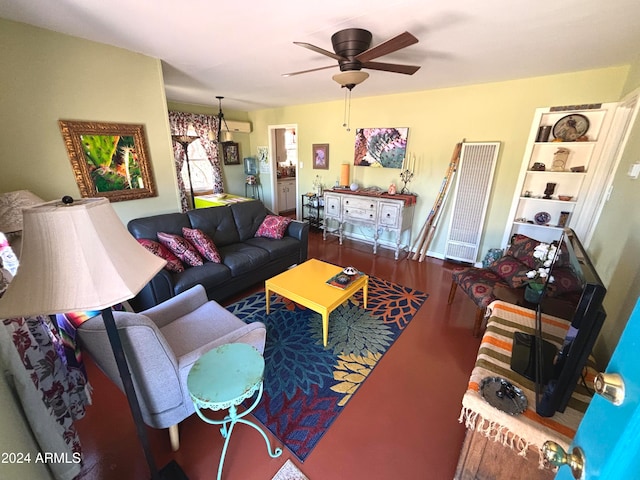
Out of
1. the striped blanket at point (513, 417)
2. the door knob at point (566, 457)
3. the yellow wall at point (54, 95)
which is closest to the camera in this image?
the door knob at point (566, 457)

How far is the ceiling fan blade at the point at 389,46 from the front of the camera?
5.03ft

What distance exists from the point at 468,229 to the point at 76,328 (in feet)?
13.3

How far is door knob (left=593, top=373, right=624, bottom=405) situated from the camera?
48cm

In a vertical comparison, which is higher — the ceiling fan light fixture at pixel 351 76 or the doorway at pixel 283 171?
the ceiling fan light fixture at pixel 351 76

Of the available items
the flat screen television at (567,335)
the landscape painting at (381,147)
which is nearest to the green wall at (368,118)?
the landscape painting at (381,147)

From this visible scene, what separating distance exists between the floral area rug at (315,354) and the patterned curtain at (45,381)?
0.90m

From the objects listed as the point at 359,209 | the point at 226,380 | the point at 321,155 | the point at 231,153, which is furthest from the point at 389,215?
the point at 231,153

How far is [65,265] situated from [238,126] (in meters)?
5.57

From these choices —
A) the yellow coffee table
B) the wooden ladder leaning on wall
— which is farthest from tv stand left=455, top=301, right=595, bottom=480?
the wooden ladder leaning on wall

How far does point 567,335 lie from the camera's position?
0.98 meters

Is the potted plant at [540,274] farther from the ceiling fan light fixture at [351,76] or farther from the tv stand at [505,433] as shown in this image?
the ceiling fan light fixture at [351,76]

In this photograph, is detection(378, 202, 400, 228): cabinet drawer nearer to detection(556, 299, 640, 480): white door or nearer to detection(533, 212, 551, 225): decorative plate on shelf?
detection(533, 212, 551, 225): decorative plate on shelf

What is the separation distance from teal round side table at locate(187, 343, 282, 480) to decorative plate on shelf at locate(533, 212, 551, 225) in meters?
3.55

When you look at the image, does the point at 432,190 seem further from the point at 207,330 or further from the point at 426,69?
the point at 207,330
